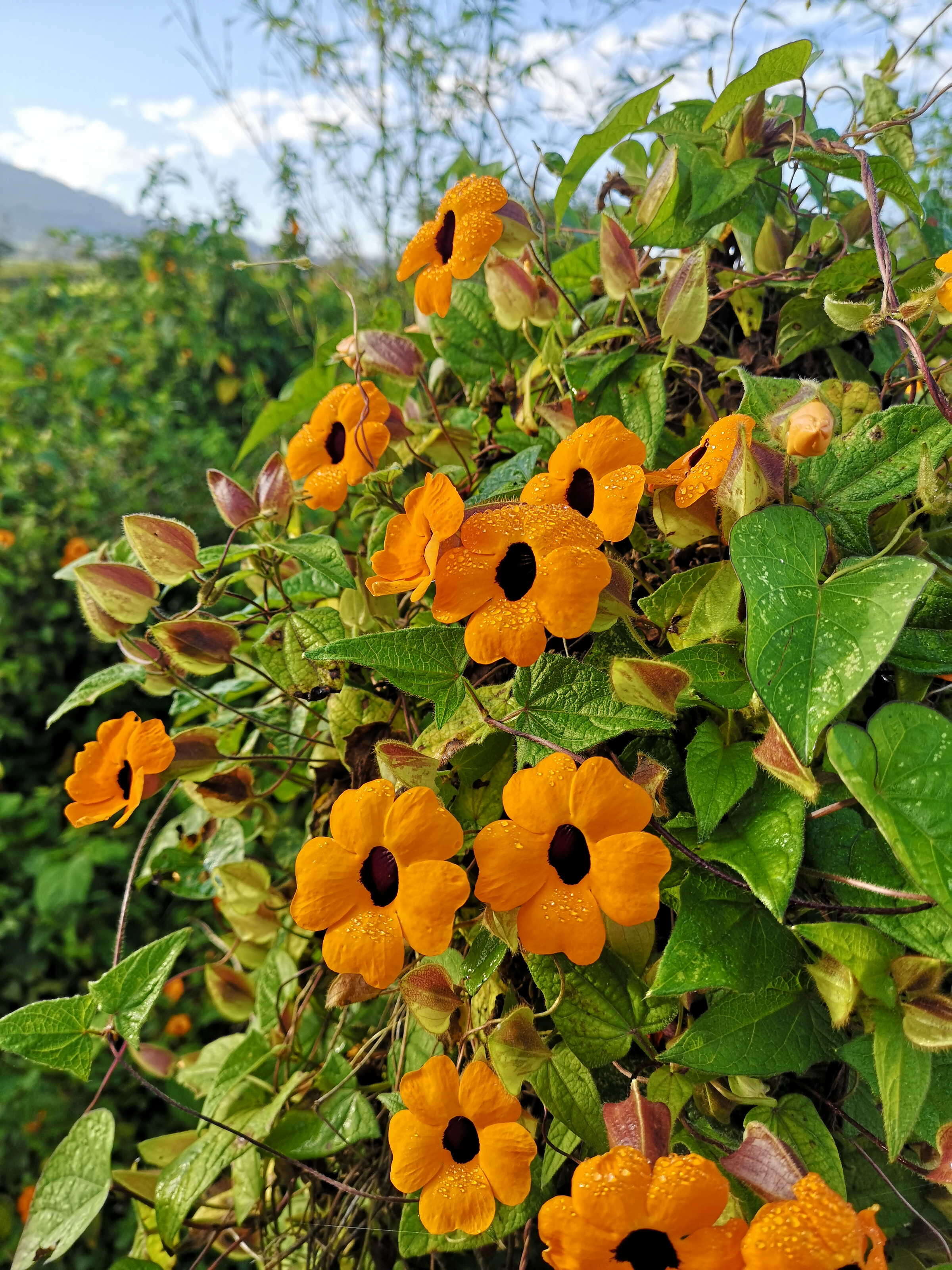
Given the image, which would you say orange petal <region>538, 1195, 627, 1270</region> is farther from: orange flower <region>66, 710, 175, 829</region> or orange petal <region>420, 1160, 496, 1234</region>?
orange flower <region>66, 710, 175, 829</region>

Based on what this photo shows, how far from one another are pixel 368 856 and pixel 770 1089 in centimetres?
25

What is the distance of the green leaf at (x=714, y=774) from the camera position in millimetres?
352

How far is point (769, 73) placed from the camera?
1.64 ft

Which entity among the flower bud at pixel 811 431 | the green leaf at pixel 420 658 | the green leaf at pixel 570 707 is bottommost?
the green leaf at pixel 570 707

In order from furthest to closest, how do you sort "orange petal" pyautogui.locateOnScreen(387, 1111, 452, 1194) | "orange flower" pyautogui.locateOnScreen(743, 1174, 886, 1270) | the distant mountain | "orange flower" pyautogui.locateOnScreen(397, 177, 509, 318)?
the distant mountain
"orange flower" pyautogui.locateOnScreen(397, 177, 509, 318)
"orange petal" pyautogui.locateOnScreen(387, 1111, 452, 1194)
"orange flower" pyautogui.locateOnScreen(743, 1174, 886, 1270)

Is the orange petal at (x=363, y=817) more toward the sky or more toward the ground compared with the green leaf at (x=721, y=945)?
more toward the sky

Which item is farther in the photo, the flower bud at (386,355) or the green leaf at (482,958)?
the flower bud at (386,355)

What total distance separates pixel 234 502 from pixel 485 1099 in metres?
0.40

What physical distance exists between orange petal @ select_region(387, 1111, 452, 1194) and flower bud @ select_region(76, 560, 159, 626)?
0.37 metres

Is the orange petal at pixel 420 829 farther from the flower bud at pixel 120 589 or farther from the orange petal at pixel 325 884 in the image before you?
the flower bud at pixel 120 589

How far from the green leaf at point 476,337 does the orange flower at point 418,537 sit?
24 centimetres

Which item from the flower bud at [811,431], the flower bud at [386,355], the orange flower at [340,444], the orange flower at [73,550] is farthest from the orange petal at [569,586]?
the orange flower at [73,550]

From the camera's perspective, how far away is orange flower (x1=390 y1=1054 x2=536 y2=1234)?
0.35m

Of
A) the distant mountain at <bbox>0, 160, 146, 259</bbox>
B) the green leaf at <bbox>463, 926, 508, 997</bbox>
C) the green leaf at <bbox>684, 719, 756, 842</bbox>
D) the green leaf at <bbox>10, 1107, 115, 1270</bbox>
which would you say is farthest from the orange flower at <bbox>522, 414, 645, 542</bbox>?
the distant mountain at <bbox>0, 160, 146, 259</bbox>
